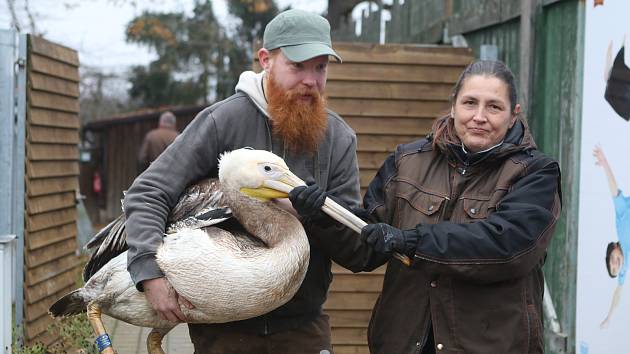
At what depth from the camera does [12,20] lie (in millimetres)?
14328

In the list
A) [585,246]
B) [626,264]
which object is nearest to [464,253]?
[626,264]

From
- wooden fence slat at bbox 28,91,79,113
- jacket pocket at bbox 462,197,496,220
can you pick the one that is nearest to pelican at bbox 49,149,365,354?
jacket pocket at bbox 462,197,496,220

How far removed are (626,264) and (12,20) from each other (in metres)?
12.8

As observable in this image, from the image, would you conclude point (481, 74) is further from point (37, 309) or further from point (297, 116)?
point (37, 309)

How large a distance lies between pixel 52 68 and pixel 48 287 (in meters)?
1.86

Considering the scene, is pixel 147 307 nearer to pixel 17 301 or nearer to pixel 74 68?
pixel 17 301

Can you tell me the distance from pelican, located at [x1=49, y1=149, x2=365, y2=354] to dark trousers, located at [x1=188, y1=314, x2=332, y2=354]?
0.19 metres

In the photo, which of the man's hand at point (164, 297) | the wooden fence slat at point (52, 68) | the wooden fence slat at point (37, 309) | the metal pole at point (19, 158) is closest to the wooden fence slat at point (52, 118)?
the metal pole at point (19, 158)

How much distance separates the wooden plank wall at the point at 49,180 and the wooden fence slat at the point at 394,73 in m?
2.41

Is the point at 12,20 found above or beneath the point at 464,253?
above

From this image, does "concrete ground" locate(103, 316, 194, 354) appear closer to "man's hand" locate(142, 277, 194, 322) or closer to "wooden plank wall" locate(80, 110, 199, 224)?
"man's hand" locate(142, 277, 194, 322)

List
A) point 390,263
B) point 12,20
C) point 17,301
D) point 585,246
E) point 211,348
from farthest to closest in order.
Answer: point 12,20, point 17,301, point 585,246, point 211,348, point 390,263

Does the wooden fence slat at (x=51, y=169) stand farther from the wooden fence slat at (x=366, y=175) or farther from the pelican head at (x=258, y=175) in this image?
the pelican head at (x=258, y=175)

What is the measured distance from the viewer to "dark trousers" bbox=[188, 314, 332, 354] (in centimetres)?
344
